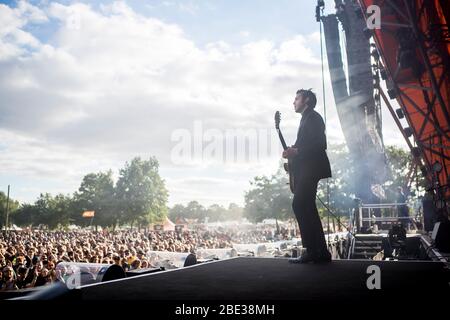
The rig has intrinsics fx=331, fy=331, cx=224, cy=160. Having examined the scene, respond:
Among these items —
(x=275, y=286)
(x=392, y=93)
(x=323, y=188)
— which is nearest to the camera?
(x=275, y=286)

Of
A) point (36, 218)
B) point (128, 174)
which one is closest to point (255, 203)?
point (128, 174)

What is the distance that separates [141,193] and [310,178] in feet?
169

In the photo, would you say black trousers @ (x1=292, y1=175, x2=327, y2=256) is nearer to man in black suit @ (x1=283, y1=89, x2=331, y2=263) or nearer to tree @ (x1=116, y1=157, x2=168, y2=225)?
man in black suit @ (x1=283, y1=89, x2=331, y2=263)

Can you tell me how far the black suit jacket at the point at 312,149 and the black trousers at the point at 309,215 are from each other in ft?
0.27

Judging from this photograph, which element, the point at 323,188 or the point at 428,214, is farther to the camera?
the point at 323,188

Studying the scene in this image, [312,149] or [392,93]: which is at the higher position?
[392,93]

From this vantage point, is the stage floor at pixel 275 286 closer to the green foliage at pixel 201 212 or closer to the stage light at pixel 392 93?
the stage light at pixel 392 93

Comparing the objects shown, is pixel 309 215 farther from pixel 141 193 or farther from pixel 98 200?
pixel 98 200

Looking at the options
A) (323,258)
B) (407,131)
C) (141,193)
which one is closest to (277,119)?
(323,258)

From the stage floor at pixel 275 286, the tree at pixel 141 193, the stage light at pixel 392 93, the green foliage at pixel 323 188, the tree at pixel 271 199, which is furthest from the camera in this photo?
the tree at pixel 141 193

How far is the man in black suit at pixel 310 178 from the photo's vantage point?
3.26m

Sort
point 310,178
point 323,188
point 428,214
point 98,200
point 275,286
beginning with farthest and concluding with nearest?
1. point 98,200
2. point 323,188
3. point 428,214
4. point 310,178
5. point 275,286

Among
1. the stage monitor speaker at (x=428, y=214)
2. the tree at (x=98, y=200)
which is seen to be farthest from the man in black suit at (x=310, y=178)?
the tree at (x=98, y=200)

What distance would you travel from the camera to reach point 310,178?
128 inches
